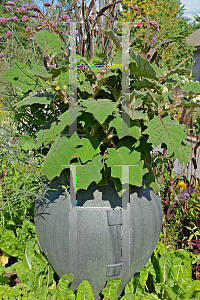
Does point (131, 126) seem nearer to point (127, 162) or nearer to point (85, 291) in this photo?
point (127, 162)

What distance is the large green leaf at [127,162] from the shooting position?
1226mm

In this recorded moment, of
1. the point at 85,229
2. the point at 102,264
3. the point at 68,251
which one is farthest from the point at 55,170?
the point at 102,264

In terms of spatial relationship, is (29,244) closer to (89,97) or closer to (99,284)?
(99,284)

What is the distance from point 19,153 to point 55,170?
0.48 meters

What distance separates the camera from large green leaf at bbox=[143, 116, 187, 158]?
3.67 ft

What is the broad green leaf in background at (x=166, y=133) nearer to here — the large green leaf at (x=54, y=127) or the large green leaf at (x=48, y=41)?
the large green leaf at (x=54, y=127)

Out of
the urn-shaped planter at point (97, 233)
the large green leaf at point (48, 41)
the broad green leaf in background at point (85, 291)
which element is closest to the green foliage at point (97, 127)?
the large green leaf at point (48, 41)

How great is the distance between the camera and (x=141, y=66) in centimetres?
113

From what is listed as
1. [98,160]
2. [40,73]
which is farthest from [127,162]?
[40,73]

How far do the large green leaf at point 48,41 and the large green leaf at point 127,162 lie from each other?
23.9 inches

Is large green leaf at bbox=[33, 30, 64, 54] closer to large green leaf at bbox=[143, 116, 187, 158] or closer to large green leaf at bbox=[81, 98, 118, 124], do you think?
large green leaf at bbox=[81, 98, 118, 124]

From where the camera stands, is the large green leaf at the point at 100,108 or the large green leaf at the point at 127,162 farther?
the large green leaf at the point at 127,162

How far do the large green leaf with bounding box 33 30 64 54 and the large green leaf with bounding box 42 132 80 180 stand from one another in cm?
47

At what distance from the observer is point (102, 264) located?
131cm
